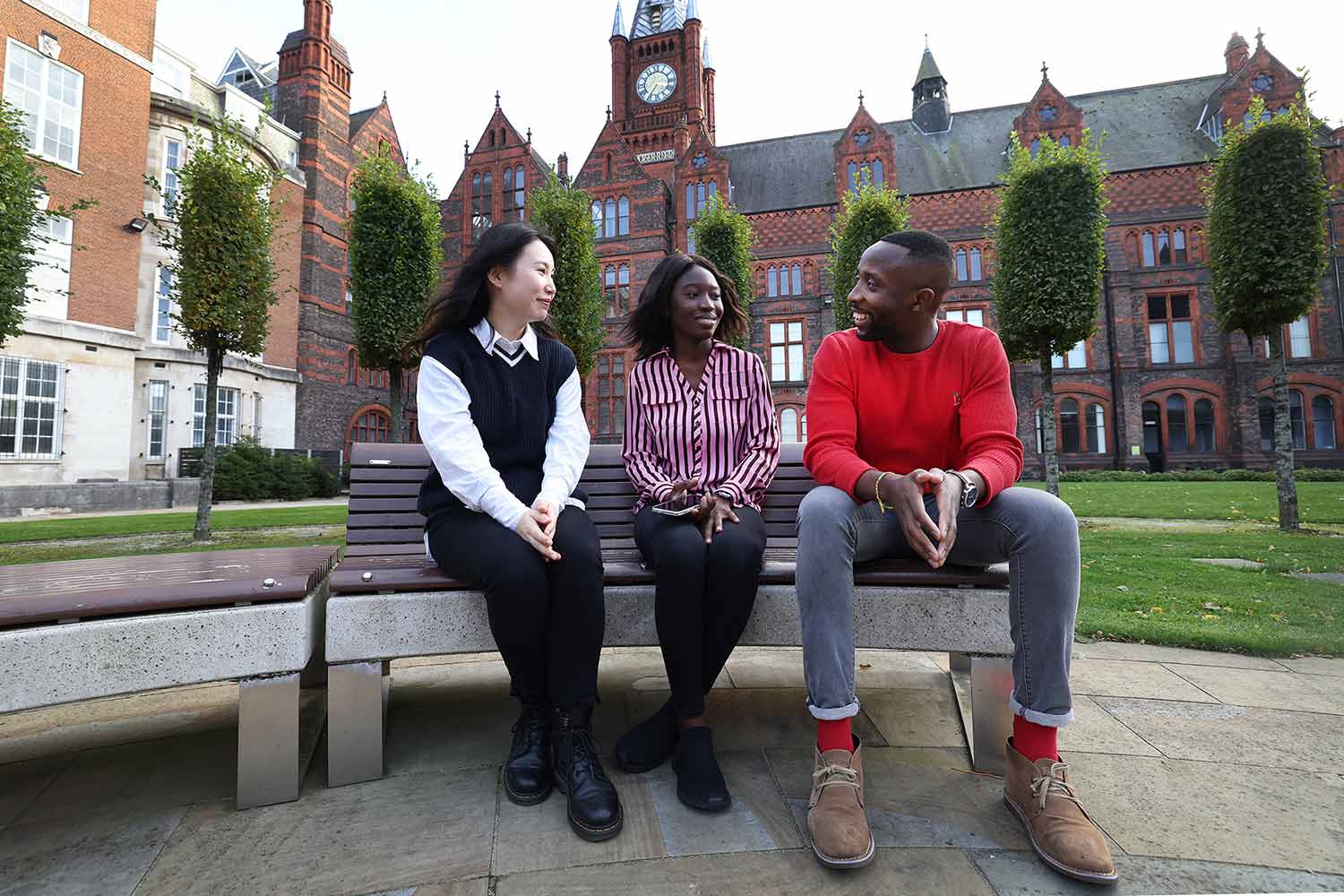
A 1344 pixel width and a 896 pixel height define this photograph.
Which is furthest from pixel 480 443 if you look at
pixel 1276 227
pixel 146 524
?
pixel 1276 227

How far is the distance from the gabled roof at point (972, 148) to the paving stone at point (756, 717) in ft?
94.7

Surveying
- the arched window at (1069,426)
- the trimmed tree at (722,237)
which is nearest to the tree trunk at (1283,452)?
the trimmed tree at (722,237)

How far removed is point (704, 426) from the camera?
241 centimetres

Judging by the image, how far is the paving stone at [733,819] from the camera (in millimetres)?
1528

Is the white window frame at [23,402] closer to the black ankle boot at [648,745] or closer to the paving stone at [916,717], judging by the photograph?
the black ankle boot at [648,745]

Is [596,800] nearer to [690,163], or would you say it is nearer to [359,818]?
[359,818]

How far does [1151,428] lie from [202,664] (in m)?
32.8

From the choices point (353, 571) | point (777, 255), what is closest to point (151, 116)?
point (777, 255)

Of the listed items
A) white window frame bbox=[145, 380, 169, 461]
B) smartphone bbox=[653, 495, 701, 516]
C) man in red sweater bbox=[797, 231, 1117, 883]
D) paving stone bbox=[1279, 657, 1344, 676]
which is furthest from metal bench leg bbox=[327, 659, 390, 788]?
white window frame bbox=[145, 380, 169, 461]

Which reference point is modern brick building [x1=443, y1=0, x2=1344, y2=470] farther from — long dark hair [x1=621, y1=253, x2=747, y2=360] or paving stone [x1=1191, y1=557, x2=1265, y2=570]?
long dark hair [x1=621, y1=253, x2=747, y2=360]

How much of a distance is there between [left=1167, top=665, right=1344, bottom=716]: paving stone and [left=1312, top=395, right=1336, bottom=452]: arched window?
3226 centimetres

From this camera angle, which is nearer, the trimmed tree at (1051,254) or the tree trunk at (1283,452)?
the tree trunk at (1283,452)

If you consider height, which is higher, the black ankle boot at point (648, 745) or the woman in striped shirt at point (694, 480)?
the woman in striped shirt at point (694, 480)

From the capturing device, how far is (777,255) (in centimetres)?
2800
